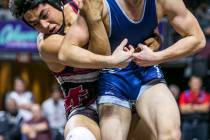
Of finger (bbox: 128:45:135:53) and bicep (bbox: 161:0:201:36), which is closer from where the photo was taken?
finger (bbox: 128:45:135:53)

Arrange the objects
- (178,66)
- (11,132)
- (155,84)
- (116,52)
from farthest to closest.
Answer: (178,66) → (11,132) → (155,84) → (116,52)

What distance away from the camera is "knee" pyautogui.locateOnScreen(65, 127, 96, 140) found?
496cm

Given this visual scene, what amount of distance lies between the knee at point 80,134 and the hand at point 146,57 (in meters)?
0.62

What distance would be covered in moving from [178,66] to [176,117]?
9.36 metres

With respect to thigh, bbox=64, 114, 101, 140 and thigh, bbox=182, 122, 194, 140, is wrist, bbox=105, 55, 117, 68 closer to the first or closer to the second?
thigh, bbox=64, 114, 101, 140

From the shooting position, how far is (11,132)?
10141 mm

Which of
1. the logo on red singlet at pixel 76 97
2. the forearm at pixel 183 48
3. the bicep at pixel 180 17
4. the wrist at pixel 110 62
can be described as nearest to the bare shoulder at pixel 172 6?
the bicep at pixel 180 17

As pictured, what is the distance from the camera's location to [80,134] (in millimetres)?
4977

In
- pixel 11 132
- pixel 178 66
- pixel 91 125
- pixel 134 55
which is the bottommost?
pixel 178 66

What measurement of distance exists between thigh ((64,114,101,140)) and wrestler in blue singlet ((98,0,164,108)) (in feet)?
0.54

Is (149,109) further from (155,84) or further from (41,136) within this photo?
(41,136)

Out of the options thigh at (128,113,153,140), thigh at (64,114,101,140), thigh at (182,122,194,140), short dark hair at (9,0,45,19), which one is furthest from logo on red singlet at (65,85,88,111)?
thigh at (182,122,194,140)

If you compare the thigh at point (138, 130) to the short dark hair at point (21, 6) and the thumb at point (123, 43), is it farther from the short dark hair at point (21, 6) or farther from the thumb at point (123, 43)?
the short dark hair at point (21, 6)

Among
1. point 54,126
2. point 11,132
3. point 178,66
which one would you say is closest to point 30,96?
point 54,126
